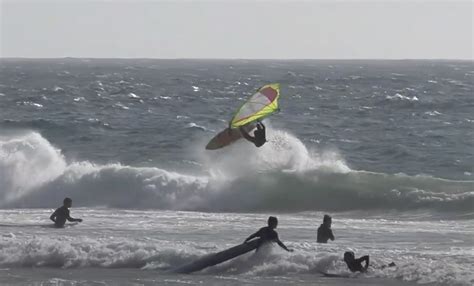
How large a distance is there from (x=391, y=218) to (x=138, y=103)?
2846 centimetres

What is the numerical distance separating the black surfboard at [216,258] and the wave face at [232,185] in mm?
7559

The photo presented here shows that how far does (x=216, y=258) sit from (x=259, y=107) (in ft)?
9.38

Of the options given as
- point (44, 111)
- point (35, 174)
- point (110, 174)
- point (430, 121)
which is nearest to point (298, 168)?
point (110, 174)

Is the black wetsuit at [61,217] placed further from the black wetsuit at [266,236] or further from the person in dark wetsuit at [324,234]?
the person in dark wetsuit at [324,234]

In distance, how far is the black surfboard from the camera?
13688 millimetres

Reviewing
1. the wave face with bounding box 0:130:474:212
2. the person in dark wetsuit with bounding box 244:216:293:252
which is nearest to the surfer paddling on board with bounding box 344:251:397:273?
the person in dark wetsuit with bounding box 244:216:293:252

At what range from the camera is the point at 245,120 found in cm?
1535

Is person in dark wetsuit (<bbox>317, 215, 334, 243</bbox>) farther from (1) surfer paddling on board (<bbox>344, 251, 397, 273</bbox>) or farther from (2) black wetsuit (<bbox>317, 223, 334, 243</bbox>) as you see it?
(1) surfer paddling on board (<bbox>344, 251, 397, 273</bbox>)

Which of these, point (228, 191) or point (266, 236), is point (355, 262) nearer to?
point (266, 236)

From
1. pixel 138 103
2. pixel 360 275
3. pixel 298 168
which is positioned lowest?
pixel 360 275

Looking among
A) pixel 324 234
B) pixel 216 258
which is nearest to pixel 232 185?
pixel 324 234

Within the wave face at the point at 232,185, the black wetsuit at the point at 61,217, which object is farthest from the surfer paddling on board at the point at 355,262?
the wave face at the point at 232,185

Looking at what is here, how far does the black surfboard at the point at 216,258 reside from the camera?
13.7 m

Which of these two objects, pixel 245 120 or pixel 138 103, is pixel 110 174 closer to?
pixel 245 120
